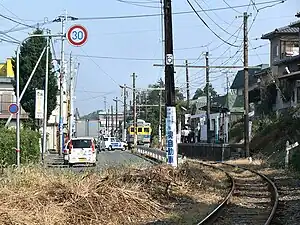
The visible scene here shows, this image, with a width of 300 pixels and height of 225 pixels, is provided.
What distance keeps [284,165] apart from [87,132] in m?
39.6

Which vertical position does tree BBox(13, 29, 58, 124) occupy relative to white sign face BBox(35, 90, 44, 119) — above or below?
above

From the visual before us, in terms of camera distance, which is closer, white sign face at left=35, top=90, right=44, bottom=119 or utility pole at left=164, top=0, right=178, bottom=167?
utility pole at left=164, top=0, right=178, bottom=167

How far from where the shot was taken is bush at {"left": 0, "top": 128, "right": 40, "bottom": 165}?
25672 millimetres

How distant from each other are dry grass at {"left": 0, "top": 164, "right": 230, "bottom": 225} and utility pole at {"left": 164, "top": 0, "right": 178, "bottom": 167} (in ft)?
13.8

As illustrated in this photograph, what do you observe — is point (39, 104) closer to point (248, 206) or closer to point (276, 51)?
point (248, 206)

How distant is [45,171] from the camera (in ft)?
48.1

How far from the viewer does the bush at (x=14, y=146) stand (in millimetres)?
25672

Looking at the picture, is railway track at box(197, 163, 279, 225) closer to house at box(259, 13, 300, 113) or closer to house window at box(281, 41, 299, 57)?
house at box(259, 13, 300, 113)

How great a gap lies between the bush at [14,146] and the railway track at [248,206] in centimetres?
834

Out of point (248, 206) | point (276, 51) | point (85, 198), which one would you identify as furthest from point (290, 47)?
point (85, 198)

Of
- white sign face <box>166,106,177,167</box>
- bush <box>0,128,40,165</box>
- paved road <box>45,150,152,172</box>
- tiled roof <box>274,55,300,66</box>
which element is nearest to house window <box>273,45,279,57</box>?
tiled roof <box>274,55,300,66</box>

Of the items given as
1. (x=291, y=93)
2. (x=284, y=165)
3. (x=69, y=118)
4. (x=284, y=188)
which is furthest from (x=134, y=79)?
(x=284, y=188)

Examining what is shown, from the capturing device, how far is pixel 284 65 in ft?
188

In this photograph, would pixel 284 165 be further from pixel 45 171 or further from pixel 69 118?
pixel 69 118
